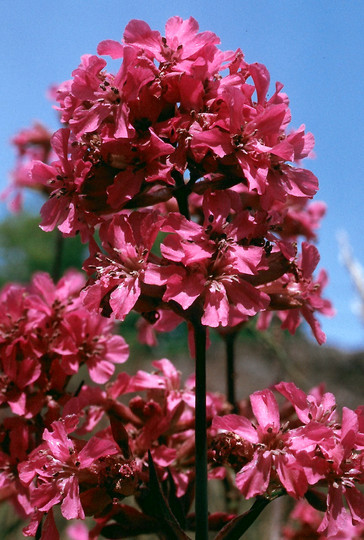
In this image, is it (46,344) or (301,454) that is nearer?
(301,454)

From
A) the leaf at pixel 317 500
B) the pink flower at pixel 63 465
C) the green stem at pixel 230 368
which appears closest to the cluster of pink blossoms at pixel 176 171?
the pink flower at pixel 63 465

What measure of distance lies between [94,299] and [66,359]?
0.32 meters

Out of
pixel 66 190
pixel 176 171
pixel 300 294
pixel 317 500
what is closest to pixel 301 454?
pixel 317 500

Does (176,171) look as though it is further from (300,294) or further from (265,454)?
(265,454)

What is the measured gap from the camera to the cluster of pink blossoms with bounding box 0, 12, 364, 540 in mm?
1211

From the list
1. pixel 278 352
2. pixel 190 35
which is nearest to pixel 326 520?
pixel 190 35

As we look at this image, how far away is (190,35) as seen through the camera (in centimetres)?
137

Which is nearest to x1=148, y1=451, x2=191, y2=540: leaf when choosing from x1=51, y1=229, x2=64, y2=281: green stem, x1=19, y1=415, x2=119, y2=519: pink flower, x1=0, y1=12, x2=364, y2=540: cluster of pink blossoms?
x1=0, y1=12, x2=364, y2=540: cluster of pink blossoms

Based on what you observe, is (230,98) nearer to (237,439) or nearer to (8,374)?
(237,439)

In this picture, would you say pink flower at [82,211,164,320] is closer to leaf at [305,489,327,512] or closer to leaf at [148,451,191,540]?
leaf at [148,451,191,540]

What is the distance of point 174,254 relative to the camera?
3.92 feet

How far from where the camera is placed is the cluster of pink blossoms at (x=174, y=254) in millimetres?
1211

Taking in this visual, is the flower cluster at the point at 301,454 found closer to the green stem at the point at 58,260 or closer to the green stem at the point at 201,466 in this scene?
the green stem at the point at 201,466

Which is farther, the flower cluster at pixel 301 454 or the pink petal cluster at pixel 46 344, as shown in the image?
the pink petal cluster at pixel 46 344
